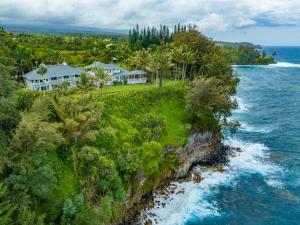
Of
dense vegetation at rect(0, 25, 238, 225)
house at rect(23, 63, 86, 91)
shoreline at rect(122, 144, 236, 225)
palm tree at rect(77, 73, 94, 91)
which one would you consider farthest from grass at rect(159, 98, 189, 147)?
house at rect(23, 63, 86, 91)

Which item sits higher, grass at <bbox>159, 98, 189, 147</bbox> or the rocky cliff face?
grass at <bbox>159, 98, 189, 147</bbox>

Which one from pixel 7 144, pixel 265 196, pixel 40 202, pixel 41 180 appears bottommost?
pixel 265 196

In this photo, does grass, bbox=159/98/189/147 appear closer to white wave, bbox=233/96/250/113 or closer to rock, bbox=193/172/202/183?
rock, bbox=193/172/202/183

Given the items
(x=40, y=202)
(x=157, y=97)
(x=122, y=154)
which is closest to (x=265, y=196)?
(x=122, y=154)

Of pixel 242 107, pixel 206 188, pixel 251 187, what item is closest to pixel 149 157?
pixel 206 188

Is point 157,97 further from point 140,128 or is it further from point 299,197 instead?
point 299,197
